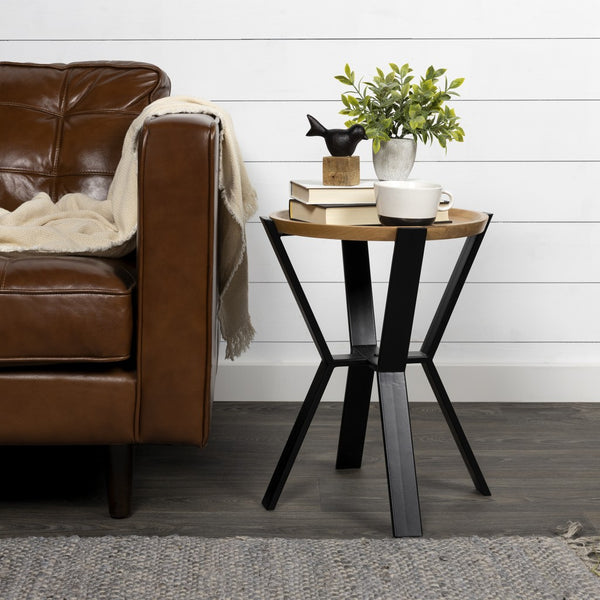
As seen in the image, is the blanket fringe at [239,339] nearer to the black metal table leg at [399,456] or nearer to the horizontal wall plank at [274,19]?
the black metal table leg at [399,456]

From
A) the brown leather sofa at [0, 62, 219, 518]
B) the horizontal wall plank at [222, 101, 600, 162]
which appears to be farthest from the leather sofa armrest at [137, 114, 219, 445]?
the horizontal wall plank at [222, 101, 600, 162]

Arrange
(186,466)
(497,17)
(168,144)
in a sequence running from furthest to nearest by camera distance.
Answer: (497,17), (186,466), (168,144)

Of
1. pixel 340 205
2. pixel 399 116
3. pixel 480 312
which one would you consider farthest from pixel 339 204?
pixel 480 312

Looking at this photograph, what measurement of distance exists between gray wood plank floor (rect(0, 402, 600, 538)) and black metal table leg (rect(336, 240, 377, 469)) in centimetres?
5

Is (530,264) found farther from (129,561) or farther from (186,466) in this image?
(129,561)

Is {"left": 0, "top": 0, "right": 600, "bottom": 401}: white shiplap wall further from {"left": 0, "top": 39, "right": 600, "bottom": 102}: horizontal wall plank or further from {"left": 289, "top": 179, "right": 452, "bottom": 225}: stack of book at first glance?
{"left": 289, "top": 179, "right": 452, "bottom": 225}: stack of book

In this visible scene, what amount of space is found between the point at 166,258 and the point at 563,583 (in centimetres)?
80


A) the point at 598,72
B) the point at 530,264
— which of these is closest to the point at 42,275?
the point at 530,264

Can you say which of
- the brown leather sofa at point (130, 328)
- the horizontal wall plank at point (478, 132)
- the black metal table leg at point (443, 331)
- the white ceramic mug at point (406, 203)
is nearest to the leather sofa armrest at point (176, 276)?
the brown leather sofa at point (130, 328)

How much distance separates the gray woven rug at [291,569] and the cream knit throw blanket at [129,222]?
19.6 inches

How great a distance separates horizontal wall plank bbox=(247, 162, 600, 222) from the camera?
214 centimetres

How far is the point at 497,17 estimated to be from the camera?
6.82 ft

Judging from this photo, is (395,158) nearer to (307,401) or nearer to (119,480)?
(307,401)

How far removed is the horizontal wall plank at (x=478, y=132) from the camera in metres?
2.11
